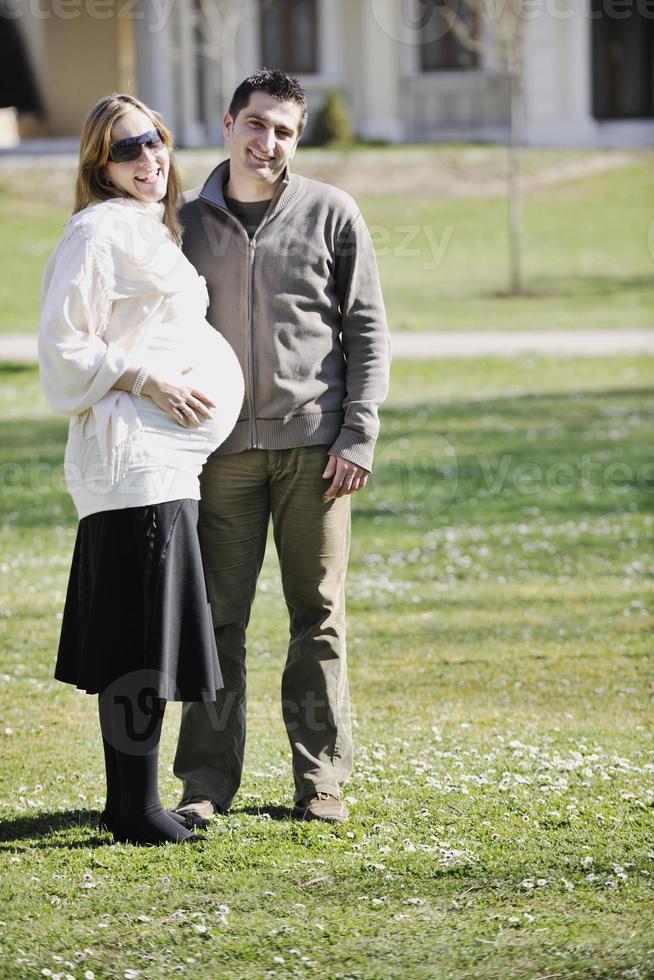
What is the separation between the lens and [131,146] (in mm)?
3779

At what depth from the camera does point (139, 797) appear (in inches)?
157

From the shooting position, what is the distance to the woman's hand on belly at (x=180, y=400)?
3.76 metres

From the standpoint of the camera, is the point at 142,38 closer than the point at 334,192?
No

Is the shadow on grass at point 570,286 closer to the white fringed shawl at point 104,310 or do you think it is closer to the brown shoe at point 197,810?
the brown shoe at point 197,810

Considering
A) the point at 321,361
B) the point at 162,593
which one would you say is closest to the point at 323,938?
the point at 162,593

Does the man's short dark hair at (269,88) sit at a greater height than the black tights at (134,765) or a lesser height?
greater

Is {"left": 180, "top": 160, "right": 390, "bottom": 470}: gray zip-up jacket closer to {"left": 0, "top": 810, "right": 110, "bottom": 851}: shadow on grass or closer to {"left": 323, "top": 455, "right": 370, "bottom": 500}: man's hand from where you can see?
{"left": 323, "top": 455, "right": 370, "bottom": 500}: man's hand

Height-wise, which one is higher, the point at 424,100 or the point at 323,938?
the point at 424,100

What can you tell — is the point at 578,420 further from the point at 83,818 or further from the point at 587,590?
the point at 83,818

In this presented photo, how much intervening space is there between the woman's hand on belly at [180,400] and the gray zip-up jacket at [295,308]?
12.6 inches

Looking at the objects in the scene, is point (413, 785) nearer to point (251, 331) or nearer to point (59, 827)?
point (59, 827)

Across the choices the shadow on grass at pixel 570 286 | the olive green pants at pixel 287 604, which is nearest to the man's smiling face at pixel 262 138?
the olive green pants at pixel 287 604

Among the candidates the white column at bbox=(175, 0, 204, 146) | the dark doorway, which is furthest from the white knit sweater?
the dark doorway

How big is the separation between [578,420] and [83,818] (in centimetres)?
897
